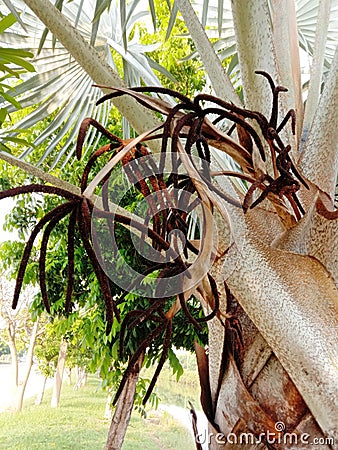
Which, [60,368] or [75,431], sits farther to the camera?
[60,368]

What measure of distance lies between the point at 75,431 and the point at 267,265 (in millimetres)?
3855

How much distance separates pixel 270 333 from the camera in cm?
48

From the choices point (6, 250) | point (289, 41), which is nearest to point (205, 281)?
point (289, 41)

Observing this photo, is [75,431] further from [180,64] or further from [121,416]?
[180,64]

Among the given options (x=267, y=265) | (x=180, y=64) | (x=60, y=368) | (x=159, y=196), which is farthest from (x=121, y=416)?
(x=159, y=196)

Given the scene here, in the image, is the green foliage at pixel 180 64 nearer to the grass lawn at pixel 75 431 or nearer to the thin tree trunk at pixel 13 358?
the grass lawn at pixel 75 431

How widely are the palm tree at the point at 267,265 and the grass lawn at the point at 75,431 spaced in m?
3.28

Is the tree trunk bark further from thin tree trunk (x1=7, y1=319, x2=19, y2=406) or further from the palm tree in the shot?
the palm tree

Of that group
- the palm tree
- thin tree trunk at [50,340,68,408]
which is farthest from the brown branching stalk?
thin tree trunk at [50,340,68,408]

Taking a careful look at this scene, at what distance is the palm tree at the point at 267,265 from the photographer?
0.45 meters

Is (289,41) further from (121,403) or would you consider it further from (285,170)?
(121,403)

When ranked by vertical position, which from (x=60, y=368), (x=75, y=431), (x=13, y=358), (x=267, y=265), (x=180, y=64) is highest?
(x=180, y=64)

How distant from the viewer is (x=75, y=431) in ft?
13.0

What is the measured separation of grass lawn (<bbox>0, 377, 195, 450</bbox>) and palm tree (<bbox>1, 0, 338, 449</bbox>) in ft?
10.8
